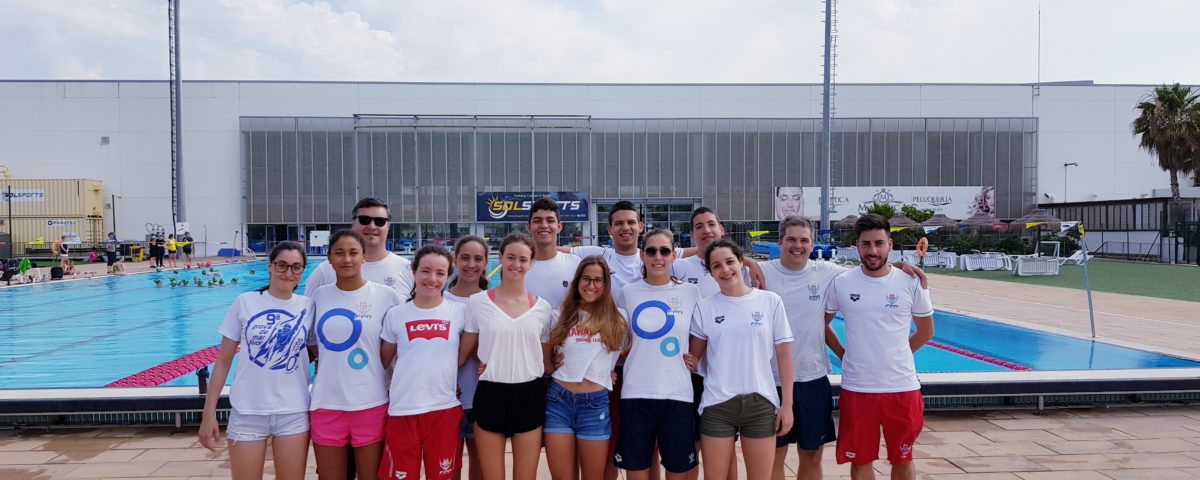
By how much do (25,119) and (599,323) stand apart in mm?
47997

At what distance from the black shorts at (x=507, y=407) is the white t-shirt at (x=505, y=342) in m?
0.04

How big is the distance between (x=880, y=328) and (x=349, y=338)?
9.69 ft

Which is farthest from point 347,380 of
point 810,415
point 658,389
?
point 810,415

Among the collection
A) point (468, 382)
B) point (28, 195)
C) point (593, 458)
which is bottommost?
point (593, 458)

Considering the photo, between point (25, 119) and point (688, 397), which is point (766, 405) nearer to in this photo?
point (688, 397)

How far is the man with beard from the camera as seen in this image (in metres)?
3.69

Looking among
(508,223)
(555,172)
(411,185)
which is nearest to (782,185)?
(555,172)

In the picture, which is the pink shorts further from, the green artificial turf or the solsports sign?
the solsports sign

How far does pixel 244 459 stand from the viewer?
3.32m

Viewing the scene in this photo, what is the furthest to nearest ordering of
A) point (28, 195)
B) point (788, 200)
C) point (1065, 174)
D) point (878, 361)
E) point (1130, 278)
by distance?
point (1065, 174) < point (788, 200) < point (28, 195) < point (1130, 278) < point (878, 361)

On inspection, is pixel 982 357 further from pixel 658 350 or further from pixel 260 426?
pixel 260 426

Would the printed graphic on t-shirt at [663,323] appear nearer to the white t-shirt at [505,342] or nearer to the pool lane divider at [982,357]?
the white t-shirt at [505,342]

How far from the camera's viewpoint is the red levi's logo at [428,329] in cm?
341

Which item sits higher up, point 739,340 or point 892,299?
point 892,299
